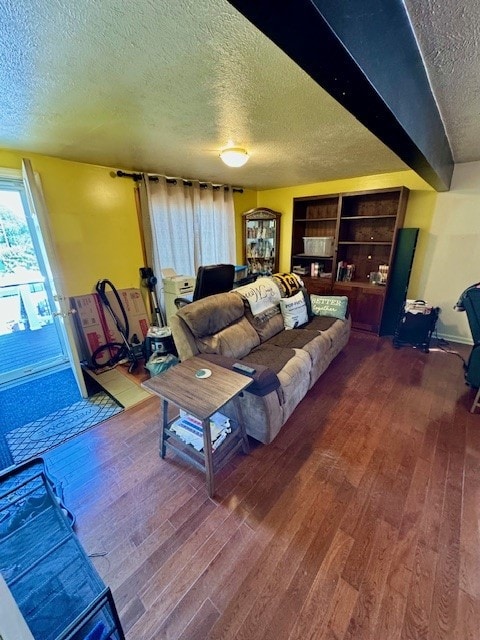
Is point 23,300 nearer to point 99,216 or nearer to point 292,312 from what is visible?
point 99,216

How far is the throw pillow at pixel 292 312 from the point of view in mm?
2873

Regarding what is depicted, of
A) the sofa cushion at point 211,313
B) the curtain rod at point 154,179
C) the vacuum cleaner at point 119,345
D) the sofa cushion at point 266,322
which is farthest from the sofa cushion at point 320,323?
the curtain rod at point 154,179

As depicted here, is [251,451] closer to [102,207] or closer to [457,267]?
[102,207]

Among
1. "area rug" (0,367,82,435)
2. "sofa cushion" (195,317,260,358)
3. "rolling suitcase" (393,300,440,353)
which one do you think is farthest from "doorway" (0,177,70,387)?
"rolling suitcase" (393,300,440,353)

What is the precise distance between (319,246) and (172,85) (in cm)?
317

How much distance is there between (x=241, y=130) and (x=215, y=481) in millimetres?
2481

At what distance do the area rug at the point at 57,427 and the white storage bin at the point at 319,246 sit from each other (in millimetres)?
3468

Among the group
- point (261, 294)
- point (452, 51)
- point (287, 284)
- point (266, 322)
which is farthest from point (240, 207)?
point (452, 51)

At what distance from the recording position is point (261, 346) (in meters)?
2.47

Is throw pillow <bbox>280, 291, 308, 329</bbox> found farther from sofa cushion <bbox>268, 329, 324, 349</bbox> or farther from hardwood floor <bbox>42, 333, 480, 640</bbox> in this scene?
hardwood floor <bbox>42, 333, 480, 640</bbox>

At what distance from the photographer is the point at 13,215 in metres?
2.71

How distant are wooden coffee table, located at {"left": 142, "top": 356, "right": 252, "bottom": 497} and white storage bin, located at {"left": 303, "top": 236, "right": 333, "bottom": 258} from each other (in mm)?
3019

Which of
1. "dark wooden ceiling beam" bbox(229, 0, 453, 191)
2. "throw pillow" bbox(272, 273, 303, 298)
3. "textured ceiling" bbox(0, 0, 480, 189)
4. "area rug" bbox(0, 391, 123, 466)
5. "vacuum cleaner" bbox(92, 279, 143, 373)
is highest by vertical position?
"textured ceiling" bbox(0, 0, 480, 189)

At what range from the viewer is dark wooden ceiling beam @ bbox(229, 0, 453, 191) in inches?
25.4
